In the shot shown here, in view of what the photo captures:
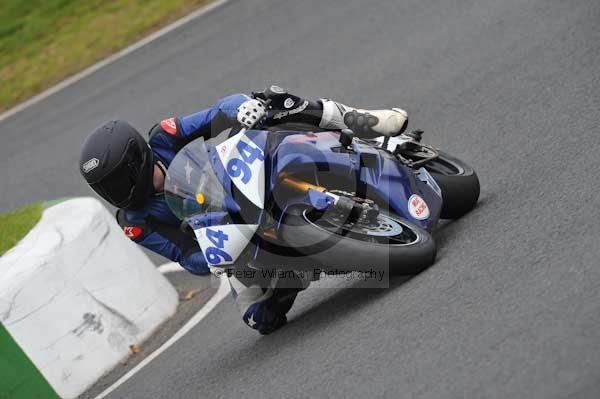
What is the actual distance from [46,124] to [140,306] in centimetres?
547

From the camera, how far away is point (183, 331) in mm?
7078

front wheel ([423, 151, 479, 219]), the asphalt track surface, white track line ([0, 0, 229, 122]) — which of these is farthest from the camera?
white track line ([0, 0, 229, 122])

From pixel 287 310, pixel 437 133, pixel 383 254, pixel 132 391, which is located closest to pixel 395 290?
pixel 383 254

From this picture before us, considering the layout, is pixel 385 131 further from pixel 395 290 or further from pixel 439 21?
pixel 439 21

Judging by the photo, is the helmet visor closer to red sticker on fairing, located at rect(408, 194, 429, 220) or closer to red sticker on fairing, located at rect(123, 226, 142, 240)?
red sticker on fairing, located at rect(123, 226, 142, 240)

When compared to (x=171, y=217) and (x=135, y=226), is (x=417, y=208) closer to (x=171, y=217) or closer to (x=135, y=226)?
(x=171, y=217)

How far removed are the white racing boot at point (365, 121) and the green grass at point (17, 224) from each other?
8.92 feet

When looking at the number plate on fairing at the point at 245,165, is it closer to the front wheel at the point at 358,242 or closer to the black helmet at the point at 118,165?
the front wheel at the point at 358,242

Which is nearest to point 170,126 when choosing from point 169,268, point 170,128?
point 170,128

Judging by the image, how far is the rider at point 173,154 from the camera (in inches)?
229

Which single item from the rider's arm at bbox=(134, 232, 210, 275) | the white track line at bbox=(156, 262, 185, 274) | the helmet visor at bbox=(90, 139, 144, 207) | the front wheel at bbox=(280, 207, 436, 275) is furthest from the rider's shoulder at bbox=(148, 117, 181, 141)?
the white track line at bbox=(156, 262, 185, 274)

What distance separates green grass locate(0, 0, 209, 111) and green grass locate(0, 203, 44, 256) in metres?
5.04

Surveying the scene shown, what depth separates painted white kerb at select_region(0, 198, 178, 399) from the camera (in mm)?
6488

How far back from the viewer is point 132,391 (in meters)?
6.45
